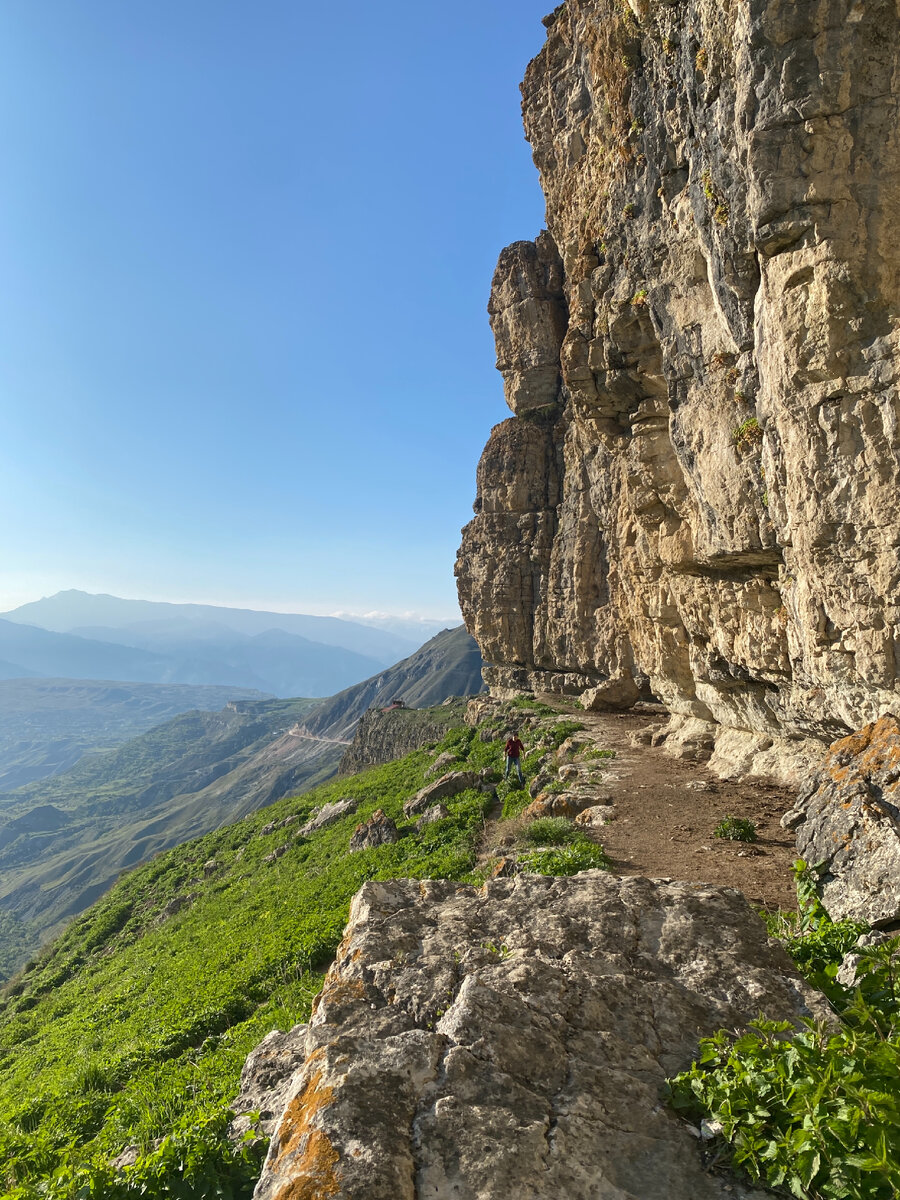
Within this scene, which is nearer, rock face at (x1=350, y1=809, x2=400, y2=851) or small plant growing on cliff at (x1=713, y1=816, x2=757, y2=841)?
small plant growing on cliff at (x1=713, y1=816, x2=757, y2=841)

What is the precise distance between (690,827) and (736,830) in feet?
4.27

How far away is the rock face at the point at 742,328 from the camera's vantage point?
1016cm

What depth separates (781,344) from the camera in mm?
11289

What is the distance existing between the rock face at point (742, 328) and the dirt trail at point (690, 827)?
2.11 metres

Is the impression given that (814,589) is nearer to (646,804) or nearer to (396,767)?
(646,804)

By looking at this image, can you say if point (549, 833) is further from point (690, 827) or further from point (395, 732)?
point (395, 732)

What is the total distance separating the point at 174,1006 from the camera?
12039 mm

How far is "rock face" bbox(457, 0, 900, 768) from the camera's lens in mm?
10156

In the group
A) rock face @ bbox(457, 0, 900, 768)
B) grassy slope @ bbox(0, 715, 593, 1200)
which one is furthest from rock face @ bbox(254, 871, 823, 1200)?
rock face @ bbox(457, 0, 900, 768)

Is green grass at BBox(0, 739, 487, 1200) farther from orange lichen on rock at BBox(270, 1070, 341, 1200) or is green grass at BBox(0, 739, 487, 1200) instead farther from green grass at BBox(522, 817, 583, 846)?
green grass at BBox(522, 817, 583, 846)

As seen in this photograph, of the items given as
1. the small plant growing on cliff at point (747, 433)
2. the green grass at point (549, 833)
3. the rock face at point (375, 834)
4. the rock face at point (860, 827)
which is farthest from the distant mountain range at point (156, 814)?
the small plant growing on cliff at point (747, 433)

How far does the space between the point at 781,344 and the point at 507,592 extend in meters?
31.9

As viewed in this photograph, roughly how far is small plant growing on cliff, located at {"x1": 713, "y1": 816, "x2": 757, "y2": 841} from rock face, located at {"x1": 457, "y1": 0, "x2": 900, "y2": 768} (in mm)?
3192

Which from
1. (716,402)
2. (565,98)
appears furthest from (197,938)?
(565,98)
